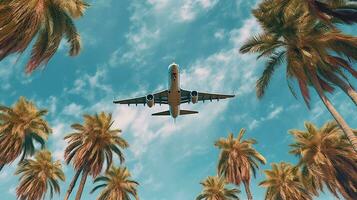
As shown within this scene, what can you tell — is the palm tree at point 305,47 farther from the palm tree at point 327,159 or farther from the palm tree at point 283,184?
the palm tree at point 283,184

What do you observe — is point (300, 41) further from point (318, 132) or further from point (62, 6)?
point (318, 132)

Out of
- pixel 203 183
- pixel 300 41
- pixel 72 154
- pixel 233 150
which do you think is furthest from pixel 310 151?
pixel 72 154

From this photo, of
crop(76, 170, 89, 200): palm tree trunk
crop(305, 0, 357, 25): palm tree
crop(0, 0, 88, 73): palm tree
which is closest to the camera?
crop(0, 0, 88, 73): palm tree

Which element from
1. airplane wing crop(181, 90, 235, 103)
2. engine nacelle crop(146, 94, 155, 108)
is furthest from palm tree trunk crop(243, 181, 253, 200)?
engine nacelle crop(146, 94, 155, 108)

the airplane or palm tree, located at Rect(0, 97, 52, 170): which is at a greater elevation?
the airplane

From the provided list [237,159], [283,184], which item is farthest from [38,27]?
[283,184]

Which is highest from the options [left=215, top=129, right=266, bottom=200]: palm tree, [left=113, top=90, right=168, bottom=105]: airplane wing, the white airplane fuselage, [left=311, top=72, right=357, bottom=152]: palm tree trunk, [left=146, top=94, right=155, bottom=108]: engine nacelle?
[left=113, top=90, right=168, bottom=105]: airplane wing

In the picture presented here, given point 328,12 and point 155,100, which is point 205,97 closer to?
point 155,100

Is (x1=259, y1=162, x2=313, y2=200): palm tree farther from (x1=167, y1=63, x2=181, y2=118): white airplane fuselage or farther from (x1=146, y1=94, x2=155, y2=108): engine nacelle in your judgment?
(x1=146, y1=94, x2=155, y2=108): engine nacelle
